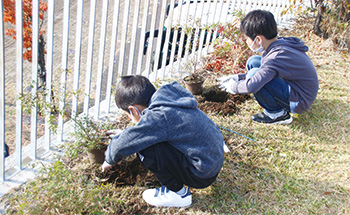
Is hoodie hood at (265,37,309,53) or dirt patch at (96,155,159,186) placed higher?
hoodie hood at (265,37,309,53)

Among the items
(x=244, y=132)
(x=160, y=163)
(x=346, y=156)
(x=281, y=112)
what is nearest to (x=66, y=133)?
(x=160, y=163)

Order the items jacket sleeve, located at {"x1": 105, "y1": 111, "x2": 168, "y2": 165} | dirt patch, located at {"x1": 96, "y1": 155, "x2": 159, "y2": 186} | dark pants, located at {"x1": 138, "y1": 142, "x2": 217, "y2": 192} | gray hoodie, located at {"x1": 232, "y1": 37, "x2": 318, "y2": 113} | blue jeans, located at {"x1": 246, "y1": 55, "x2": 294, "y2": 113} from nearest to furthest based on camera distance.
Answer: jacket sleeve, located at {"x1": 105, "y1": 111, "x2": 168, "y2": 165} < dark pants, located at {"x1": 138, "y1": 142, "x2": 217, "y2": 192} < dirt patch, located at {"x1": 96, "y1": 155, "x2": 159, "y2": 186} < gray hoodie, located at {"x1": 232, "y1": 37, "x2": 318, "y2": 113} < blue jeans, located at {"x1": 246, "y1": 55, "x2": 294, "y2": 113}

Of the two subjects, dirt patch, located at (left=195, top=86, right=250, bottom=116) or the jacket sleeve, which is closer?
the jacket sleeve

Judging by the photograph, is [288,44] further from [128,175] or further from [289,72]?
[128,175]

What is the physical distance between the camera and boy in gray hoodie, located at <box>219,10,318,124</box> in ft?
9.09

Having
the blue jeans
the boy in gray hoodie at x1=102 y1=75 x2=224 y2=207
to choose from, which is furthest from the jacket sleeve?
the blue jeans

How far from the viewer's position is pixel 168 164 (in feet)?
6.57

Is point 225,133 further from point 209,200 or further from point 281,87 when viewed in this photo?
point 209,200

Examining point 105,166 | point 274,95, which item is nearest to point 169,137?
point 105,166

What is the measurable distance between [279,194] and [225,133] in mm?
818

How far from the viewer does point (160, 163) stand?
6.46ft

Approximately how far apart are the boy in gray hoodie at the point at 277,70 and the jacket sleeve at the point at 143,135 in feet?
4.27

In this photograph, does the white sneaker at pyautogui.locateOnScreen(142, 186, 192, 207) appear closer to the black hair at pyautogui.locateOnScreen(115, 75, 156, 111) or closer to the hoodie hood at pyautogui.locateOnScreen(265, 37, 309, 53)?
the black hair at pyautogui.locateOnScreen(115, 75, 156, 111)

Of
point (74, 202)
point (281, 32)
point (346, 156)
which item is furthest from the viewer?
point (281, 32)
